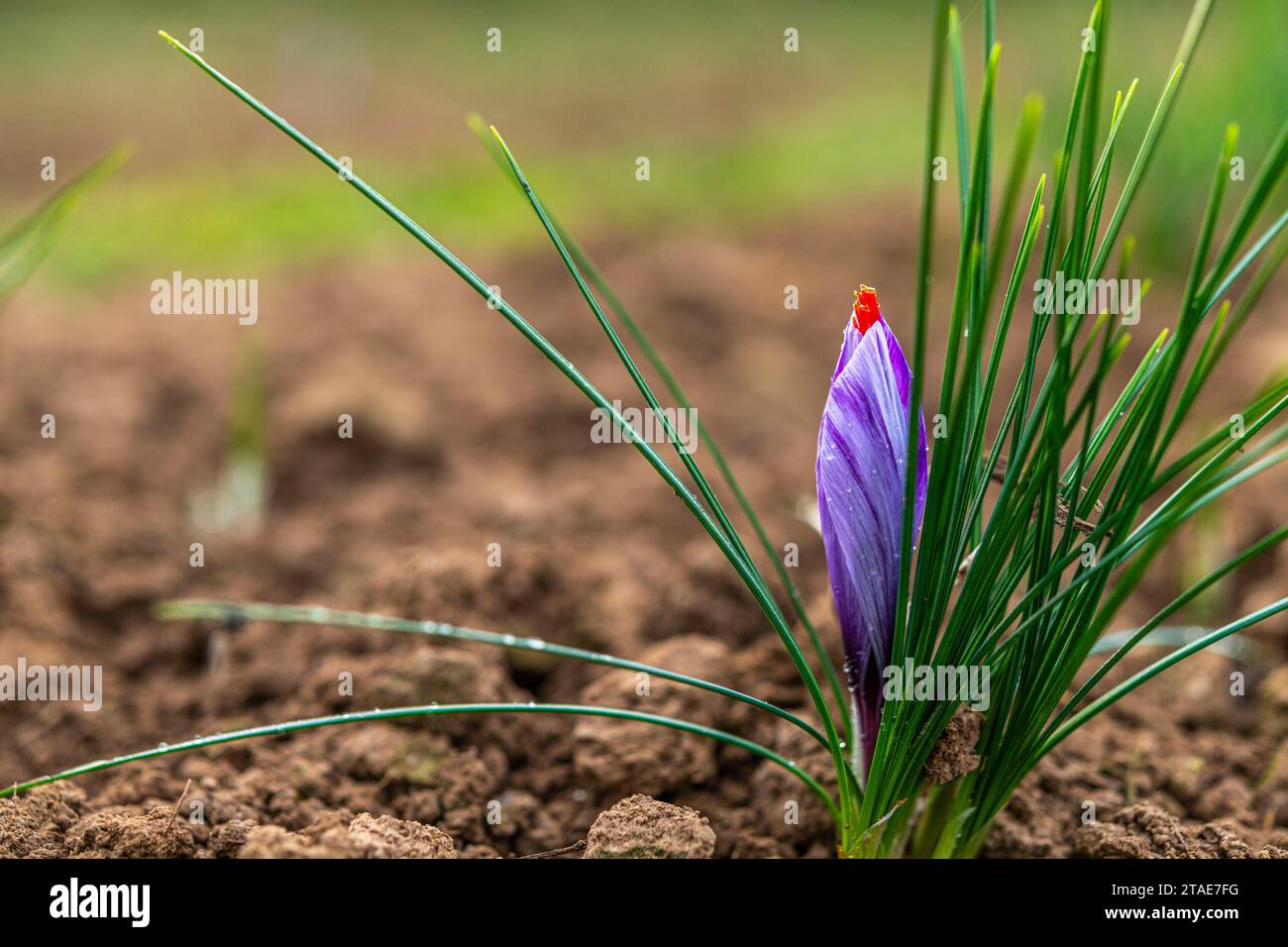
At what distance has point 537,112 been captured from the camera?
24.0ft

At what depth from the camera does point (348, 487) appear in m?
2.92

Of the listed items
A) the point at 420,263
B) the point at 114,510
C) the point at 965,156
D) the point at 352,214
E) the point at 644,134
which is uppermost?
the point at 644,134

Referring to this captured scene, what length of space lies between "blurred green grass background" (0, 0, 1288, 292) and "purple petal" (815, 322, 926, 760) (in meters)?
2.64

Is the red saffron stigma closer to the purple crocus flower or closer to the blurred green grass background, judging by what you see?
the purple crocus flower

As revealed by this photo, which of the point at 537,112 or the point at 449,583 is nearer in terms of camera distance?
the point at 449,583

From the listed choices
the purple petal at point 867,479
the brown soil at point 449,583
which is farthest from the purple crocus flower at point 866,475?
the brown soil at point 449,583

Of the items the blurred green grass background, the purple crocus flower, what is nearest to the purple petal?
the purple crocus flower

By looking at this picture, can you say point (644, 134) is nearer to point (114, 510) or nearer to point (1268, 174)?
point (114, 510)

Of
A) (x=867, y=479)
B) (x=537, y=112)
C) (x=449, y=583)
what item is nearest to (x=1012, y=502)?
(x=867, y=479)

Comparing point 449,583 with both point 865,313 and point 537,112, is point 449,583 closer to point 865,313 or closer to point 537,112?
point 865,313

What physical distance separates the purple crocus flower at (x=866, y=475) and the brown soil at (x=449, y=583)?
33cm

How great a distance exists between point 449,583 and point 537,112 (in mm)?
5812
